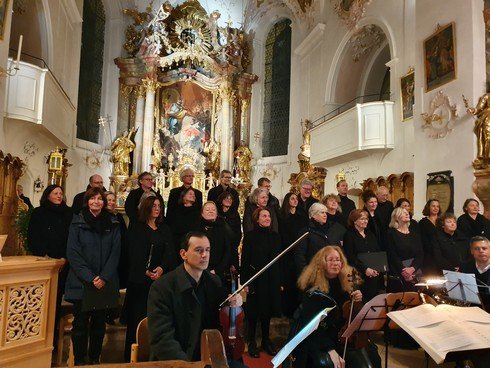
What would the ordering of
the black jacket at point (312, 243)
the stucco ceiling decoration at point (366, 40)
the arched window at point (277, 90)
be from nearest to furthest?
the black jacket at point (312, 243) → the stucco ceiling decoration at point (366, 40) → the arched window at point (277, 90)

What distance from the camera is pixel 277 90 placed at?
17.1 metres

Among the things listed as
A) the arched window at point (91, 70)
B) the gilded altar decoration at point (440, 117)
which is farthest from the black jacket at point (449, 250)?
the arched window at point (91, 70)

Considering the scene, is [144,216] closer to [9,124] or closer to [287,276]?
[287,276]

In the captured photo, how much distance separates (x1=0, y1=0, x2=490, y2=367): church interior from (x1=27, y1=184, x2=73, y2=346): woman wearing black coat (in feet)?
1.06

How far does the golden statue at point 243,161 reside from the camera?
52.8 feet

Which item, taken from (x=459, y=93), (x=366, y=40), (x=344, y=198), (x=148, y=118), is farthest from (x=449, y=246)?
(x=148, y=118)

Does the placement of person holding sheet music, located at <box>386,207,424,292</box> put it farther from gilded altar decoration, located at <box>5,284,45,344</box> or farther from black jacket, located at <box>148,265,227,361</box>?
gilded altar decoration, located at <box>5,284,45,344</box>

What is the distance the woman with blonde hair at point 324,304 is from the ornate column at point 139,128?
1283 centimetres

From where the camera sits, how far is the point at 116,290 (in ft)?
12.0

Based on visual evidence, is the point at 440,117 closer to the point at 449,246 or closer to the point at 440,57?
the point at 440,57

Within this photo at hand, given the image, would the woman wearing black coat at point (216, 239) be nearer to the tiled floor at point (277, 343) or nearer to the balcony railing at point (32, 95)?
the tiled floor at point (277, 343)

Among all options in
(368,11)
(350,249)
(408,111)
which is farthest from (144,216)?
(368,11)

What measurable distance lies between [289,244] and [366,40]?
910cm

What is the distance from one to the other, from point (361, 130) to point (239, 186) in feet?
20.5
